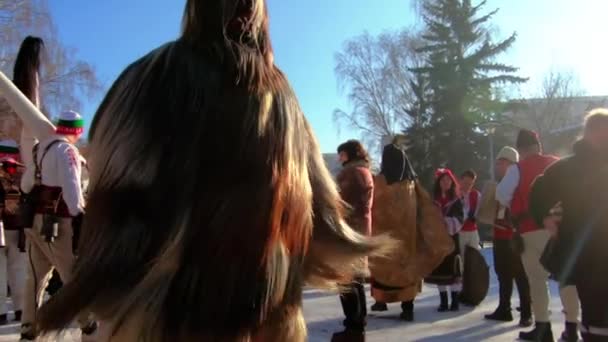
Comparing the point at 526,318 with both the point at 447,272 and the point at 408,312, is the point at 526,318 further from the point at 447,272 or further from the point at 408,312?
the point at 408,312

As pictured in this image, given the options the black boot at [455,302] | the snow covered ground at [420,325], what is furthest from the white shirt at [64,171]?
the black boot at [455,302]

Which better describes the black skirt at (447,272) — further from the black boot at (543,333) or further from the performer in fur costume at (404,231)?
the black boot at (543,333)

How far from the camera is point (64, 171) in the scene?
4160 mm

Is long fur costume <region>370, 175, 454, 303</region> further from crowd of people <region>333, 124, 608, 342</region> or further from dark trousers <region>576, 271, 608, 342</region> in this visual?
dark trousers <region>576, 271, 608, 342</region>

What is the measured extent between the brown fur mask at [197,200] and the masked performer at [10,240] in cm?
528

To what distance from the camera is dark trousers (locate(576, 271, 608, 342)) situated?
133 inches

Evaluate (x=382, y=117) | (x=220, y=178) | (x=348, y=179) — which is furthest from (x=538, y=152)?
(x=382, y=117)

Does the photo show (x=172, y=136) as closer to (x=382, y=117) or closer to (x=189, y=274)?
(x=189, y=274)

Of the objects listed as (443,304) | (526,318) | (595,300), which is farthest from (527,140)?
(595,300)

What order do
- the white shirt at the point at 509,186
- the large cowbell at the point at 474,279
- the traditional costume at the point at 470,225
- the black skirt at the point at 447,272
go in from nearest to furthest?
the white shirt at the point at 509,186
the black skirt at the point at 447,272
the large cowbell at the point at 474,279
the traditional costume at the point at 470,225

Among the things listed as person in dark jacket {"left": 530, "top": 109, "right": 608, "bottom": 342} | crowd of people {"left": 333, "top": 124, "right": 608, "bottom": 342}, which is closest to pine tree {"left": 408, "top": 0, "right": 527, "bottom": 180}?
crowd of people {"left": 333, "top": 124, "right": 608, "bottom": 342}

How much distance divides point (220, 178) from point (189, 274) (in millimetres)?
288

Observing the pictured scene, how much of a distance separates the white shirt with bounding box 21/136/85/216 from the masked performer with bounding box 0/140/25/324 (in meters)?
2.44

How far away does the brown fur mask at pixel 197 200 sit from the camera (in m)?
1.57
